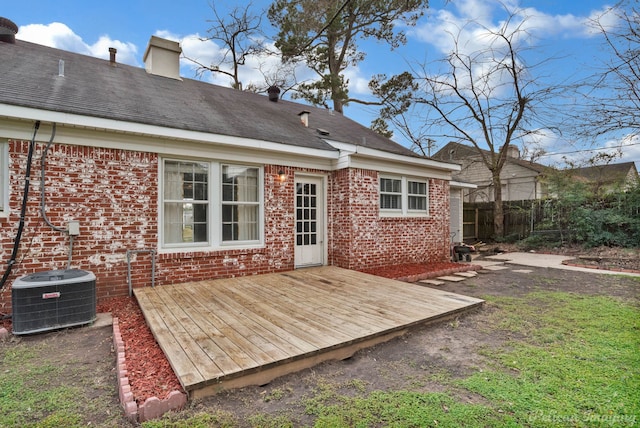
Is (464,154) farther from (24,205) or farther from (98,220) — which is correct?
(24,205)

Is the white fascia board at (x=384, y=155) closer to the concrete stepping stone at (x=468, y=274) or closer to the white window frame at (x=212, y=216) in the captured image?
the white window frame at (x=212, y=216)

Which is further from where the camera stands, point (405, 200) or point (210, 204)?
point (405, 200)

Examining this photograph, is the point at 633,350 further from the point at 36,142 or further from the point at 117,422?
the point at 36,142

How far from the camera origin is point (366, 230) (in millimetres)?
7141

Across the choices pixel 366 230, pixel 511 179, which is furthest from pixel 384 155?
pixel 511 179

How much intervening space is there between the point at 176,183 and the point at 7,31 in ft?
17.3

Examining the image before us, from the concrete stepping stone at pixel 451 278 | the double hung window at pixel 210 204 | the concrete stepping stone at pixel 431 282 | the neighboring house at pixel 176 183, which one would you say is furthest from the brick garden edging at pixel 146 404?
the concrete stepping stone at pixel 451 278

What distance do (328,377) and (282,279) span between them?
123 inches

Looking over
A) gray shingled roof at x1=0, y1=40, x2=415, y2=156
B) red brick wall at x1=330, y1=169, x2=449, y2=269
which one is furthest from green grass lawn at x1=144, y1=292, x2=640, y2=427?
gray shingled roof at x1=0, y1=40, x2=415, y2=156

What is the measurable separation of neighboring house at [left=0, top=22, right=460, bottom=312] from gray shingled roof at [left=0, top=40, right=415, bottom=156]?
0.15ft

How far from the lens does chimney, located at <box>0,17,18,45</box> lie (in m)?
6.40

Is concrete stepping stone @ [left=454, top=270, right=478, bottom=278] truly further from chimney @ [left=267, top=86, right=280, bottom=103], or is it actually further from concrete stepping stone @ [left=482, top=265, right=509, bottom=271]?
chimney @ [left=267, top=86, right=280, bottom=103]

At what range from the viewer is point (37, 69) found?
18.3 feet

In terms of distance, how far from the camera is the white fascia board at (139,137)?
4.13 m
